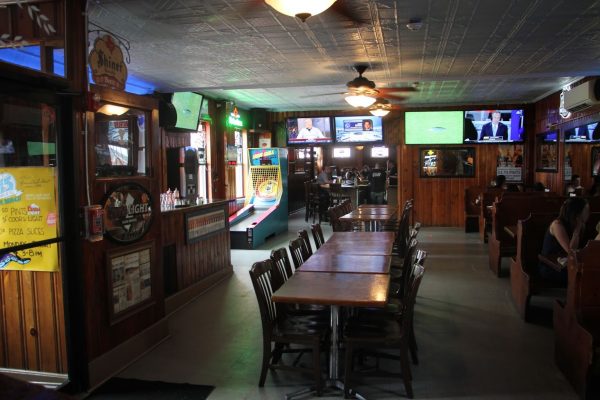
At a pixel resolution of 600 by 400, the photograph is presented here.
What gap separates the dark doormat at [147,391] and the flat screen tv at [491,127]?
9.23m

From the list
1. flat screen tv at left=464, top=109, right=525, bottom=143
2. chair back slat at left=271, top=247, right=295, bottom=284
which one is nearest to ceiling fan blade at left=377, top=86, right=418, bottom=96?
flat screen tv at left=464, top=109, right=525, bottom=143

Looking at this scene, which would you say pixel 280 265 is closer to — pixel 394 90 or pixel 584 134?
pixel 394 90

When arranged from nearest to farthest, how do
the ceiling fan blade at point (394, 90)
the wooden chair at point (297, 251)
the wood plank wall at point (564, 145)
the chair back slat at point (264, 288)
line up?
the chair back slat at point (264, 288)
the wooden chair at point (297, 251)
the wood plank wall at point (564, 145)
the ceiling fan blade at point (394, 90)

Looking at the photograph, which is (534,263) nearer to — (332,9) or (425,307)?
(425,307)

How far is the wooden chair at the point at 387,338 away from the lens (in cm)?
310

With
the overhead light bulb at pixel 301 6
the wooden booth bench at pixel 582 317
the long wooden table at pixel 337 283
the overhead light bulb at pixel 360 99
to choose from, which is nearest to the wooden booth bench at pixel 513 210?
the overhead light bulb at pixel 360 99

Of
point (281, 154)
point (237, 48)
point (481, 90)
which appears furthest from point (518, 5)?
point (281, 154)

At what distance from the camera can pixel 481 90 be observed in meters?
9.27

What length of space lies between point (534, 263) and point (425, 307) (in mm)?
1284

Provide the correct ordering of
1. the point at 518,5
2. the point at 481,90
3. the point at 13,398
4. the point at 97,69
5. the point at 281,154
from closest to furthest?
the point at 13,398 → the point at 97,69 → the point at 518,5 → the point at 481,90 → the point at 281,154

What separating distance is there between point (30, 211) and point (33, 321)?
2.63 ft

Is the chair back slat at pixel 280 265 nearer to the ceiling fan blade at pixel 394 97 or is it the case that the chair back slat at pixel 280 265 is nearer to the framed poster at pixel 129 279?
the framed poster at pixel 129 279

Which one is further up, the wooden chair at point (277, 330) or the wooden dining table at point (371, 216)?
the wooden dining table at point (371, 216)

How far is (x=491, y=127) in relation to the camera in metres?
10.9
